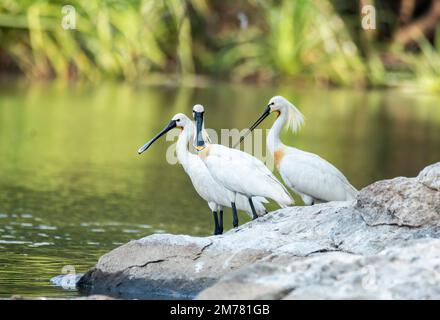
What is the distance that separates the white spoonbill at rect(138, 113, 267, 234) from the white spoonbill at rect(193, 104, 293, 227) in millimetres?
191

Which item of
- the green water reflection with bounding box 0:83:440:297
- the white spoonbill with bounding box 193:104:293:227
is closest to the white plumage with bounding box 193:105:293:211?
the white spoonbill with bounding box 193:104:293:227

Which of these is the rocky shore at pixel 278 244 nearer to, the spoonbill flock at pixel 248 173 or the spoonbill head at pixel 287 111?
the spoonbill flock at pixel 248 173

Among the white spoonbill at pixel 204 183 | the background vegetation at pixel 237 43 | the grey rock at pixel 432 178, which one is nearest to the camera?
the grey rock at pixel 432 178

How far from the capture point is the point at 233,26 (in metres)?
44.7

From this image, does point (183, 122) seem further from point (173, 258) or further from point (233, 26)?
point (233, 26)

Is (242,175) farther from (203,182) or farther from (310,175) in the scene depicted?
(310,175)

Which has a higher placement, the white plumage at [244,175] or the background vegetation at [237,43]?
the background vegetation at [237,43]

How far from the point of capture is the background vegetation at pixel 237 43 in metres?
37.3

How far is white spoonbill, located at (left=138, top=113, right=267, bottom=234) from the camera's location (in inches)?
464

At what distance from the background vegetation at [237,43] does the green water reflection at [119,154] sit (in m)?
1.53

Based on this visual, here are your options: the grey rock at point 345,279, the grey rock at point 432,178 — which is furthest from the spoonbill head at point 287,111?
the grey rock at point 345,279

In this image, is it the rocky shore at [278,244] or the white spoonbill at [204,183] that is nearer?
the rocky shore at [278,244]

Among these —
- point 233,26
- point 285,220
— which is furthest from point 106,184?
point 233,26

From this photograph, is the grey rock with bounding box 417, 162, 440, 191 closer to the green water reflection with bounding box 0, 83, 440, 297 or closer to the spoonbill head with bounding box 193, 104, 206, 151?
the spoonbill head with bounding box 193, 104, 206, 151
